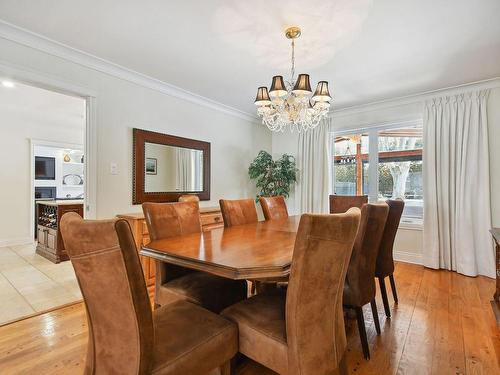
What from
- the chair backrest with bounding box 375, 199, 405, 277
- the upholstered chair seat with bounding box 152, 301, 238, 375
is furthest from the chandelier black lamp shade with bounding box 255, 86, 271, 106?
the upholstered chair seat with bounding box 152, 301, 238, 375

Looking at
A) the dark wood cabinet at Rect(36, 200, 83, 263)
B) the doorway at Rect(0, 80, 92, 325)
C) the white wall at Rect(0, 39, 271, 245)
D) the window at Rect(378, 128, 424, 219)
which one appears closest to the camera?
the white wall at Rect(0, 39, 271, 245)

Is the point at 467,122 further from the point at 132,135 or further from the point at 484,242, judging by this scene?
the point at 132,135

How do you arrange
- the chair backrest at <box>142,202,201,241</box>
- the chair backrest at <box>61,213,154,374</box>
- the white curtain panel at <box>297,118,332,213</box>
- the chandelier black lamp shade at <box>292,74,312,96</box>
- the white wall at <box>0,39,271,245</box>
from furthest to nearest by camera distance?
the white curtain panel at <box>297,118,332,213</box>, the white wall at <box>0,39,271,245</box>, the chandelier black lamp shade at <box>292,74,312,96</box>, the chair backrest at <box>142,202,201,241</box>, the chair backrest at <box>61,213,154,374</box>

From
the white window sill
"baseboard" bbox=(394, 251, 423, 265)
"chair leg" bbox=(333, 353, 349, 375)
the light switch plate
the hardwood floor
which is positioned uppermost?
the light switch plate

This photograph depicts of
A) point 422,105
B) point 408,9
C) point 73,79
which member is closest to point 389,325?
point 408,9

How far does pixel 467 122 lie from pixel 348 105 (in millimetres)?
1574

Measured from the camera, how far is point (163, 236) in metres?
1.92

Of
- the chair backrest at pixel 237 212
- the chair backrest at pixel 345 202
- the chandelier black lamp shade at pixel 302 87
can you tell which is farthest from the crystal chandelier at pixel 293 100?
the chair backrest at pixel 345 202

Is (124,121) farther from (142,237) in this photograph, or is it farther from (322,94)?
(322,94)

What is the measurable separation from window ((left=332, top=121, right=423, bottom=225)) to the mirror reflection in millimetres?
2407

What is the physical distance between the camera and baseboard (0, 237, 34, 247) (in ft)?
15.9

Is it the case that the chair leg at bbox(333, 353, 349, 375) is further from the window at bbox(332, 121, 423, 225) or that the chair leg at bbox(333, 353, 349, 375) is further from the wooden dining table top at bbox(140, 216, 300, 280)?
the window at bbox(332, 121, 423, 225)

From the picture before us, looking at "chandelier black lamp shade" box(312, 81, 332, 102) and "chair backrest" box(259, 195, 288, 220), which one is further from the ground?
"chandelier black lamp shade" box(312, 81, 332, 102)

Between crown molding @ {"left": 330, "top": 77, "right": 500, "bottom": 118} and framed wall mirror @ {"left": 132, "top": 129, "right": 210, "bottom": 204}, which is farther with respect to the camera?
crown molding @ {"left": 330, "top": 77, "right": 500, "bottom": 118}
